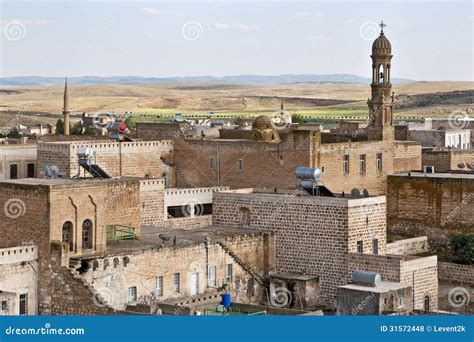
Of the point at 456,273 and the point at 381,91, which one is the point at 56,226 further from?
the point at 381,91

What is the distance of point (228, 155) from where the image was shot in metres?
51.1

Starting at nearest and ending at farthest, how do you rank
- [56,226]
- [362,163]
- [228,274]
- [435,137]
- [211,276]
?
[56,226], [211,276], [228,274], [362,163], [435,137]

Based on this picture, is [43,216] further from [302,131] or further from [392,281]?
[302,131]

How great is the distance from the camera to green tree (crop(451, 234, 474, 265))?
4533cm

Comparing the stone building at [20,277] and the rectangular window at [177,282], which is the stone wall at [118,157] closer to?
the rectangular window at [177,282]

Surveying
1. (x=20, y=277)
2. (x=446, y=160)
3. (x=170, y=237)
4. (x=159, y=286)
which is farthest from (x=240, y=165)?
(x=20, y=277)

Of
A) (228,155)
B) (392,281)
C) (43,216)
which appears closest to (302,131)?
(228,155)

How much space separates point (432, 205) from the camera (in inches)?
1960

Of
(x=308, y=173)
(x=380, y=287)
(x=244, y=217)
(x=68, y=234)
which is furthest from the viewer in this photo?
(x=244, y=217)

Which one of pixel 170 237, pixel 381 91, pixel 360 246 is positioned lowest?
pixel 360 246

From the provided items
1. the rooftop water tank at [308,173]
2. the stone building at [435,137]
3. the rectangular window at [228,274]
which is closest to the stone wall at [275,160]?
the rooftop water tank at [308,173]

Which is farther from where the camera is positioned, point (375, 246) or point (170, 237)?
point (375, 246)

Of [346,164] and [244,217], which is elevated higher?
[346,164]

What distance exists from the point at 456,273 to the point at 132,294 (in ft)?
48.6
